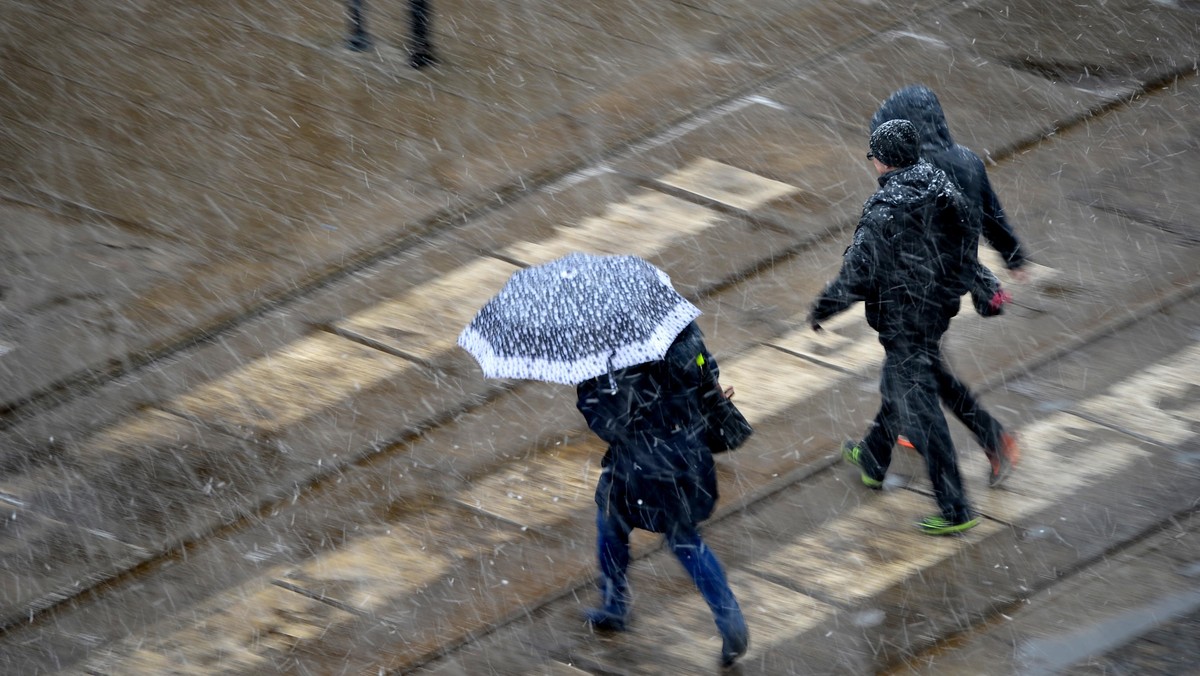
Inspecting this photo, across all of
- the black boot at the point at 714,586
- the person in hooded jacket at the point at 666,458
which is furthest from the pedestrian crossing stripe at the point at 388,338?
the black boot at the point at 714,586

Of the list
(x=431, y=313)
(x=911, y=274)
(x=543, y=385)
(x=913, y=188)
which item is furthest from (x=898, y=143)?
(x=431, y=313)

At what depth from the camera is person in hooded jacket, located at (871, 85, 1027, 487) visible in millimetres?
5797

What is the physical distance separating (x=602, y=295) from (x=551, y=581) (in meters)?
1.72

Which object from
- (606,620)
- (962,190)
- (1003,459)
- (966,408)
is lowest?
(606,620)

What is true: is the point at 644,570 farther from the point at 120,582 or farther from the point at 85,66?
the point at 85,66

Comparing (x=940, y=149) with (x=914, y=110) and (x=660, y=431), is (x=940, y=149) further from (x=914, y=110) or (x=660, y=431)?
(x=660, y=431)

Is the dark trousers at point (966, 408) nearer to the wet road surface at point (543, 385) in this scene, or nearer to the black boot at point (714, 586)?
the wet road surface at point (543, 385)

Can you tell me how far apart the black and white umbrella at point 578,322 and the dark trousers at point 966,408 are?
148 cm

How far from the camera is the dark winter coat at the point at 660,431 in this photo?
16.1ft

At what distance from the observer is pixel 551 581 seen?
6.04 meters

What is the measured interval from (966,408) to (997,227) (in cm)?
77

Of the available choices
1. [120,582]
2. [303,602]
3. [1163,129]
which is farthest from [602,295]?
[1163,129]

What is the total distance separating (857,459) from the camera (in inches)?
253

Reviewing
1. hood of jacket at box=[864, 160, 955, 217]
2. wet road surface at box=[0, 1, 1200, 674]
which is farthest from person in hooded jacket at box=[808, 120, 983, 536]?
wet road surface at box=[0, 1, 1200, 674]
